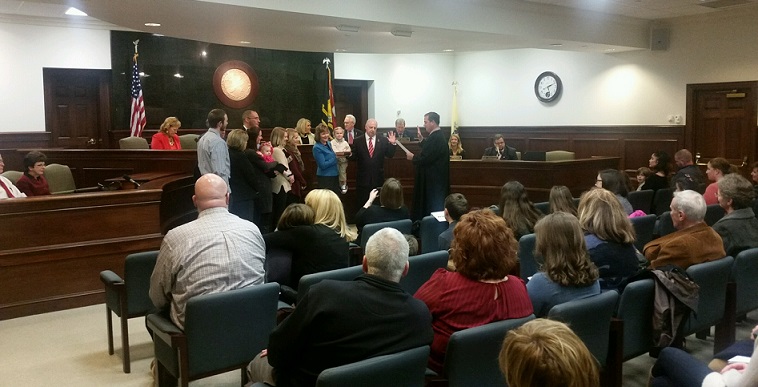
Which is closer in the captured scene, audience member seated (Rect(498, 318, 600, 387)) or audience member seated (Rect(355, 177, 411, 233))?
audience member seated (Rect(498, 318, 600, 387))

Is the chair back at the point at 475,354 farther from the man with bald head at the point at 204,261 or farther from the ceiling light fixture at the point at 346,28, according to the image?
the ceiling light fixture at the point at 346,28

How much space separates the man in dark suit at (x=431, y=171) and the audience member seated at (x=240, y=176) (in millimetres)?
1838

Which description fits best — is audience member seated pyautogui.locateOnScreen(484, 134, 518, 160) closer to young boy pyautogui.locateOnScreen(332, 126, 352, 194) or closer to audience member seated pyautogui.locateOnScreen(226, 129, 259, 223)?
young boy pyautogui.locateOnScreen(332, 126, 352, 194)

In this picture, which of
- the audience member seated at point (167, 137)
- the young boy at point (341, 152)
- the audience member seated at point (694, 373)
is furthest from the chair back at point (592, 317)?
the audience member seated at point (167, 137)

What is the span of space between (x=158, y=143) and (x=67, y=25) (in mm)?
3736

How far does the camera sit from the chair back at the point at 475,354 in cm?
237

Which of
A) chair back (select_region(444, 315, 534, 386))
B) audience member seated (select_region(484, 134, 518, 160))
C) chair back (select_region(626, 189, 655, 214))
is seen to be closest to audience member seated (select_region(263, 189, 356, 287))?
chair back (select_region(444, 315, 534, 386))

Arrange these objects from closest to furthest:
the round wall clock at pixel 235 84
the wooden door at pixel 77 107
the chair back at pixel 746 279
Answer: the chair back at pixel 746 279, the wooden door at pixel 77 107, the round wall clock at pixel 235 84

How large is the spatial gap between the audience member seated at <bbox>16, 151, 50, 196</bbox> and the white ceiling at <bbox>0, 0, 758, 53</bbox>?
1.54 metres

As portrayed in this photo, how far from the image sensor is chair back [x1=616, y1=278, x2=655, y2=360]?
310cm

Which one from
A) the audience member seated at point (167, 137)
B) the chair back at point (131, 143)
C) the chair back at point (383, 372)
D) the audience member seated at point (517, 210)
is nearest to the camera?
the chair back at point (383, 372)

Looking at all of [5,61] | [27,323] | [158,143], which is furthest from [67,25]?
[27,323]

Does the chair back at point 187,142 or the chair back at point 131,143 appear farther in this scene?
the chair back at point 187,142

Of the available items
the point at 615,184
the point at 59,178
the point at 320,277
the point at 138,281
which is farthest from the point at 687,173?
the point at 59,178
